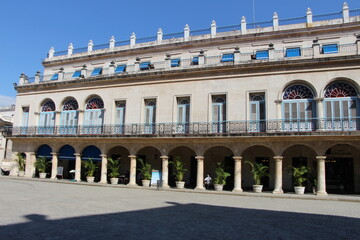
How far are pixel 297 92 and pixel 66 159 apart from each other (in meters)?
19.2

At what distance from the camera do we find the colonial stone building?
62.0 ft

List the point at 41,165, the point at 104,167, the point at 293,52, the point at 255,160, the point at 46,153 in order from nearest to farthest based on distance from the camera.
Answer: the point at 255,160 → the point at 293,52 → the point at 104,167 → the point at 41,165 → the point at 46,153

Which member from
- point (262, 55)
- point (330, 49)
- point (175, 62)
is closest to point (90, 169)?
point (175, 62)

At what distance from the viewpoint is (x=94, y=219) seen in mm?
9109

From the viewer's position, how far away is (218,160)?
2239 centimetres

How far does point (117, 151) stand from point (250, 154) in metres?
10.6

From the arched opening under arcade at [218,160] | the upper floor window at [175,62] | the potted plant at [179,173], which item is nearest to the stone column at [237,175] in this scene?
the arched opening under arcade at [218,160]

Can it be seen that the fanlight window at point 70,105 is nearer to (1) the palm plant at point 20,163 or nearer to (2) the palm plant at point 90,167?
(2) the palm plant at point 90,167

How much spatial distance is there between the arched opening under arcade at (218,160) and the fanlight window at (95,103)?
9141 millimetres

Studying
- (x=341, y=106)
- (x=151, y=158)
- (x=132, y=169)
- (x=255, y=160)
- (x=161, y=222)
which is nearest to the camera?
(x=161, y=222)

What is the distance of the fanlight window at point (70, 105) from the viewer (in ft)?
85.3

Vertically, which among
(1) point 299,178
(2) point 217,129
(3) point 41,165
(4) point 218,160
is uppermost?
(2) point 217,129

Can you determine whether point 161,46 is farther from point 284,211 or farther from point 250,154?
point 284,211

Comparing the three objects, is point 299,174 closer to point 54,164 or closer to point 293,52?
point 293,52
